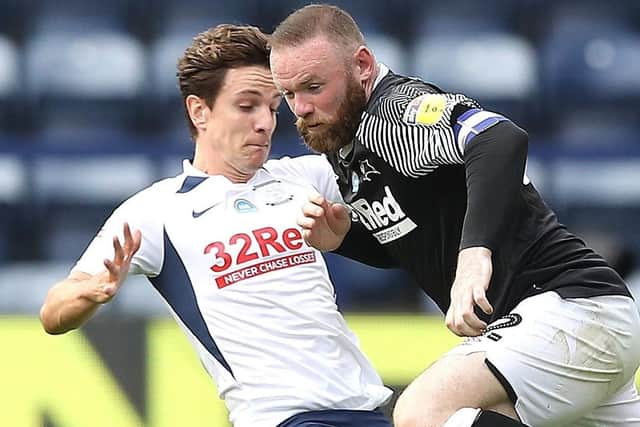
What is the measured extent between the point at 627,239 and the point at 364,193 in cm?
349

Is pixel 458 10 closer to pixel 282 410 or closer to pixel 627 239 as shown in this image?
pixel 627 239

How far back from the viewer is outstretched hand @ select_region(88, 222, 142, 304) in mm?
3205

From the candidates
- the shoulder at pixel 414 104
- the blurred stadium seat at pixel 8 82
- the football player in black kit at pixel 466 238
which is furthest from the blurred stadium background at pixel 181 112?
the shoulder at pixel 414 104

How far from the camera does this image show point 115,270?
Answer: 321 centimetres

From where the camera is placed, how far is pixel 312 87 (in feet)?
10.6

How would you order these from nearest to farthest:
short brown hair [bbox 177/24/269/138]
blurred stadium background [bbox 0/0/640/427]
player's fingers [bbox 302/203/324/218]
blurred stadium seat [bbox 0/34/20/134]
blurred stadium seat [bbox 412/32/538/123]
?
1. player's fingers [bbox 302/203/324/218]
2. short brown hair [bbox 177/24/269/138]
3. blurred stadium background [bbox 0/0/640/427]
4. blurred stadium seat [bbox 0/34/20/134]
5. blurred stadium seat [bbox 412/32/538/123]

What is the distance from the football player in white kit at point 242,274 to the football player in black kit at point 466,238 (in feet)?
0.67

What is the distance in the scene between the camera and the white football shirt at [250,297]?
11.2ft

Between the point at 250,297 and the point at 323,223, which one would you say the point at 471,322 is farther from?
the point at 250,297

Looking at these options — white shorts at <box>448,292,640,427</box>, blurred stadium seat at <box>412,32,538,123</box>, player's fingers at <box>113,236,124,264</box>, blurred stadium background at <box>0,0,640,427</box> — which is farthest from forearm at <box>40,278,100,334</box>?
blurred stadium seat at <box>412,32,538,123</box>

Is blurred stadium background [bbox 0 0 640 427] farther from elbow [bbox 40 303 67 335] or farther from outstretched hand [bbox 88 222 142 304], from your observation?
outstretched hand [bbox 88 222 142 304]

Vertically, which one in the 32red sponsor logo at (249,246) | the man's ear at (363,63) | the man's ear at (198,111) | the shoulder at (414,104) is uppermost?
the man's ear at (363,63)

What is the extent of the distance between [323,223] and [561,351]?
Result: 25.2 inches

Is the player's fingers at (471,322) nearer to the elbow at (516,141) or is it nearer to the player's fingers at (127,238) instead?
the elbow at (516,141)
